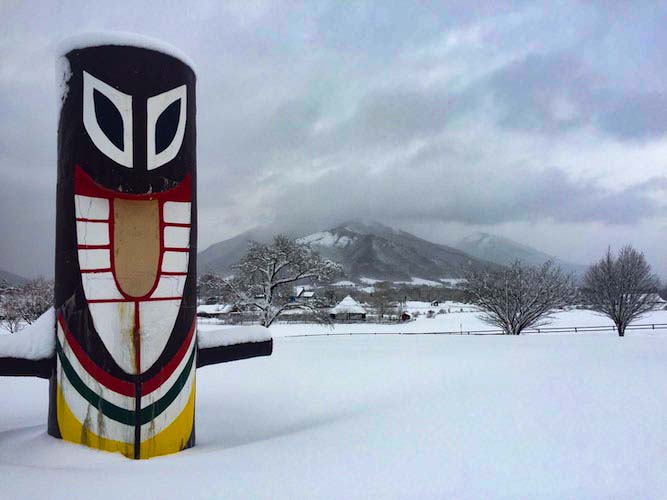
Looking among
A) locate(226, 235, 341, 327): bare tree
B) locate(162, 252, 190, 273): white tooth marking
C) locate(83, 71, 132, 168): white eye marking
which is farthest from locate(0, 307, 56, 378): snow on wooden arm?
locate(226, 235, 341, 327): bare tree

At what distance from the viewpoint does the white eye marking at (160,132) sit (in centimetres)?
459

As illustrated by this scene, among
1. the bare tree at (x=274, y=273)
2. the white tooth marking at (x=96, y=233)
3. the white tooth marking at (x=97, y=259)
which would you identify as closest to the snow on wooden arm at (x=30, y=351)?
the white tooth marking at (x=97, y=259)

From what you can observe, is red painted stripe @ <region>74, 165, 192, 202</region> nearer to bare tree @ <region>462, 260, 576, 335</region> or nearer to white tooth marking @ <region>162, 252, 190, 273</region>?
white tooth marking @ <region>162, 252, 190, 273</region>

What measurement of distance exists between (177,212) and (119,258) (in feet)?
2.32

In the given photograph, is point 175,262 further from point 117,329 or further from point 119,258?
point 117,329

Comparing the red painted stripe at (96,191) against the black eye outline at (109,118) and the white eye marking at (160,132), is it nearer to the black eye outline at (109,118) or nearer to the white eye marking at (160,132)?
the white eye marking at (160,132)

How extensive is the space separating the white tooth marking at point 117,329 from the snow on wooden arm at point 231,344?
0.99m

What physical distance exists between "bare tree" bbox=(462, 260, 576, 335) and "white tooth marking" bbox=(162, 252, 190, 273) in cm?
2093

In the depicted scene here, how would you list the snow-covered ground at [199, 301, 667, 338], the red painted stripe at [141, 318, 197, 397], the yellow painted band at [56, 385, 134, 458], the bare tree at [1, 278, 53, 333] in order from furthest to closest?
the snow-covered ground at [199, 301, 667, 338] → the bare tree at [1, 278, 53, 333] → the red painted stripe at [141, 318, 197, 397] → the yellow painted band at [56, 385, 134, 458]

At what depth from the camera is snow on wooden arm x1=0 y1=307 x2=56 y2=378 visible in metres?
4.57

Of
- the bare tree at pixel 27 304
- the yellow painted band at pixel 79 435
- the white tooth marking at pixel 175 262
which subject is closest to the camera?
the yellow painted band at pixel 79 435

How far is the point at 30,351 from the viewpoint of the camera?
4.60 metres

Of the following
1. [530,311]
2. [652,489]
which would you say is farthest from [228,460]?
[530,311]

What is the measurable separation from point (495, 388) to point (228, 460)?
3890mm
